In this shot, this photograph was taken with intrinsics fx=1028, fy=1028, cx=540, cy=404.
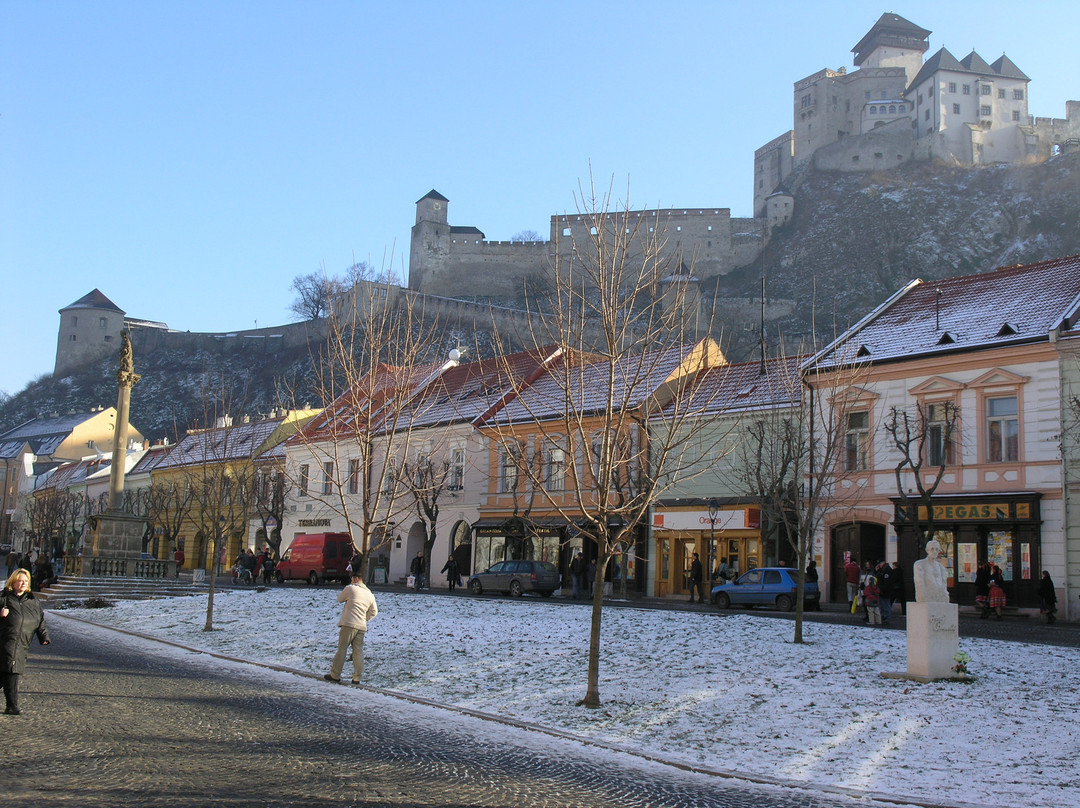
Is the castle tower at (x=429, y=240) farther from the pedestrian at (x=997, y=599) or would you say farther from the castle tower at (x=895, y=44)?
the pedestrian at (x=997, y=599)

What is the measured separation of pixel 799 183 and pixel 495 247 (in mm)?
38796

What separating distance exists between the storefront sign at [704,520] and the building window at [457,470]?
981cm

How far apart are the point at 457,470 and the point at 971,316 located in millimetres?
21336

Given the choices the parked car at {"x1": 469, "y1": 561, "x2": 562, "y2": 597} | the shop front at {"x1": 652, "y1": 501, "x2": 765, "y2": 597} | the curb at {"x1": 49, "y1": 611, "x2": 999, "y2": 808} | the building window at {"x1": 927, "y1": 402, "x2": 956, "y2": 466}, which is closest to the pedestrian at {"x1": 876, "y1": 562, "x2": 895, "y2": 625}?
the building window at {"x1": 927, "y1": 402, "x2": 956, "y2": 466}

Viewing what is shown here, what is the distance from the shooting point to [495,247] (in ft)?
407

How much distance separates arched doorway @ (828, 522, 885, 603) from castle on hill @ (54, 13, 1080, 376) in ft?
287

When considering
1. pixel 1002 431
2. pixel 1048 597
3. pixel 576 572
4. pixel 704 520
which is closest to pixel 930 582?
pixel 1048 597

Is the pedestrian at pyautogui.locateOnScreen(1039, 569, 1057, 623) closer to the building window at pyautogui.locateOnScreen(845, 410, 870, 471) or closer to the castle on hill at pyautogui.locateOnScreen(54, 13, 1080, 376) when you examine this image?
the building window at pyautogui.locateOnScreen(845, 410, 870, 471)

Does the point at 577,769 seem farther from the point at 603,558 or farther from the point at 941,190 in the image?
the point at 941,190

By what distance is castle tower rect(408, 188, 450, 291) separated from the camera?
125 metres

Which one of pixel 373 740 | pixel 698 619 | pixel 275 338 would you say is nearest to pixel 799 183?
pixel 275 338

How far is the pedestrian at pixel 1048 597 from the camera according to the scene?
24906 mm

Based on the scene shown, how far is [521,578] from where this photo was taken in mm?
33031

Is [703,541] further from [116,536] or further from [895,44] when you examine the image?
[895,44]
